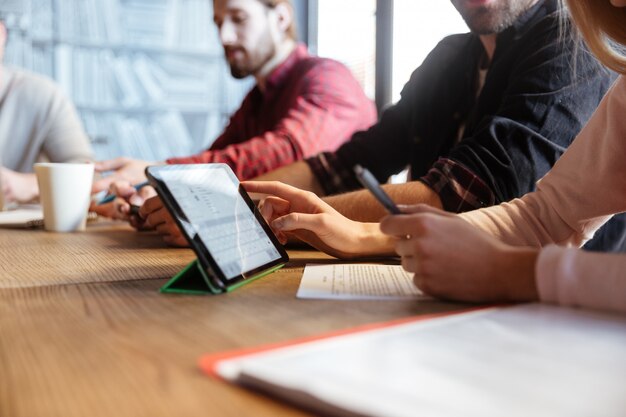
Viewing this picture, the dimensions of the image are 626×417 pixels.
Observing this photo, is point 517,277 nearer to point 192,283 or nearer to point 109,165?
point 192,283

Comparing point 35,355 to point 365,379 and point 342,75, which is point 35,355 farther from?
point 342,75

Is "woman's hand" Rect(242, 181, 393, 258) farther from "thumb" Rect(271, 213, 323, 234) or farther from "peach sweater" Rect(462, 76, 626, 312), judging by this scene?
"peach sweater" Rect(462, 76, 626, 312)

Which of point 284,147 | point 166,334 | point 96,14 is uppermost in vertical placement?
point 96,14

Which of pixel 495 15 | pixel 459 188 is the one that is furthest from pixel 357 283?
pixel 495 15

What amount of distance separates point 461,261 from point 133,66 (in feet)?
10.4

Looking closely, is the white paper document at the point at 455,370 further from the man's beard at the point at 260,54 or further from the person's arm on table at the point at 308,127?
the man's beard at the point at 260,54

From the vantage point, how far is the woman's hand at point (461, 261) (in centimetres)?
64

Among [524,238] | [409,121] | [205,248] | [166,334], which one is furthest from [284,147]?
[166,334]

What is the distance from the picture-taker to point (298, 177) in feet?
5.38

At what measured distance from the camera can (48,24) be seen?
3297 mm

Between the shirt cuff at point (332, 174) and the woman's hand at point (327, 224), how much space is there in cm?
65

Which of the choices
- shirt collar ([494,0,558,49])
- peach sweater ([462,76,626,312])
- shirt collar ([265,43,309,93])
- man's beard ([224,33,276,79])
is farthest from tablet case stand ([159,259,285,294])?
man's beard ([224,33,276,79])

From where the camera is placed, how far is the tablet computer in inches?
27.1

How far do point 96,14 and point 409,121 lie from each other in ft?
7.67
